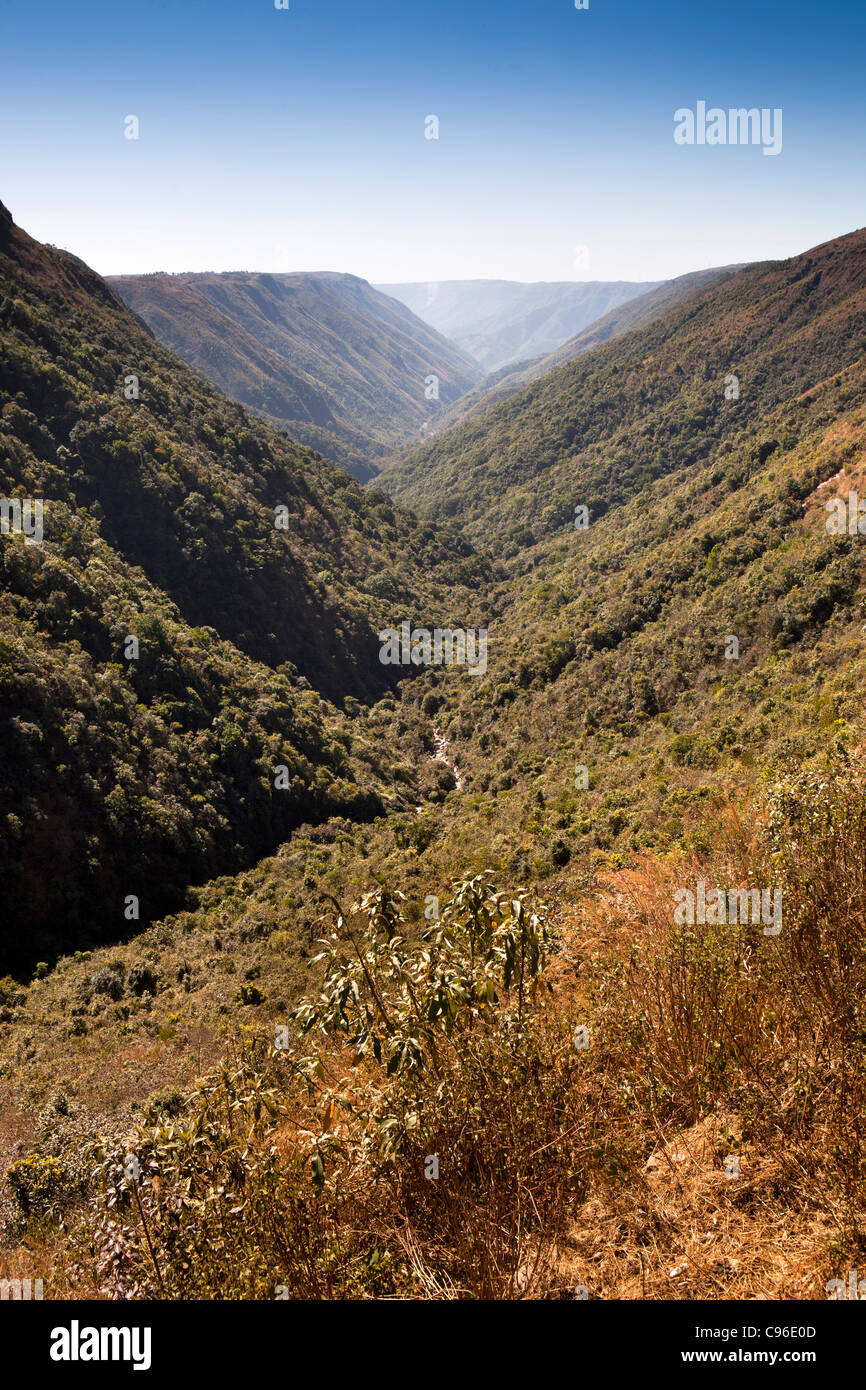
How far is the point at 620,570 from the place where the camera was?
56.4 meters

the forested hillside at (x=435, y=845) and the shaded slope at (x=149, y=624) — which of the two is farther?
the shaded slope at (x=149, y=624)

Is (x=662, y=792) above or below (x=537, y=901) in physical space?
below

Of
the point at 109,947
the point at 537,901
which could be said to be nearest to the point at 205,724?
the point at 109,947

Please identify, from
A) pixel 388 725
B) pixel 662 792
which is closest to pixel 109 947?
pixel 662 792

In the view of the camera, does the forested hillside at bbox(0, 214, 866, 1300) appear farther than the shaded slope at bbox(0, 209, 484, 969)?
No

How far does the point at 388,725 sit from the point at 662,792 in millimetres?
34738

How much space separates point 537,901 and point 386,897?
3.98 ft

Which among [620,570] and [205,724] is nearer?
[205,724]

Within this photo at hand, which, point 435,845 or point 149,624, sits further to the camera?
point 149,624

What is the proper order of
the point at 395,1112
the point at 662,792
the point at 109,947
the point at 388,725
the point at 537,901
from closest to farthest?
the point at 395,1112
the point at 537,901
the point at 662,792
the point at 109,947
the point at 388,725

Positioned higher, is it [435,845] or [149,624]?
[149,624]

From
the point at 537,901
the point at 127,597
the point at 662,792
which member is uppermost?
the point at 127,597

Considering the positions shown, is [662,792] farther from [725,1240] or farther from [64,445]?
[64,445]
